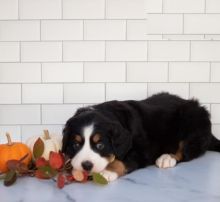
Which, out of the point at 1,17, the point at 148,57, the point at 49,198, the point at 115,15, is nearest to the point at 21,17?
the point at 1,17

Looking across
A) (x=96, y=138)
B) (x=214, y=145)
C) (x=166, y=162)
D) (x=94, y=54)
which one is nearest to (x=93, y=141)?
(x=96, y=138)

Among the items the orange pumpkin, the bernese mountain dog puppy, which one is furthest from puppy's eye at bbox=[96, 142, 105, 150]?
the orange pumpkin

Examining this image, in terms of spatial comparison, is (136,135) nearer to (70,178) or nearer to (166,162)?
(166,162)

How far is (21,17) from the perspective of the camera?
6.40ft

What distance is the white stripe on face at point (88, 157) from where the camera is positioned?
4.66ft

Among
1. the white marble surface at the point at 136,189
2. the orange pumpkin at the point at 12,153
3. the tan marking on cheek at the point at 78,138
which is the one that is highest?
the tan marking on cheek at the point at 78,138

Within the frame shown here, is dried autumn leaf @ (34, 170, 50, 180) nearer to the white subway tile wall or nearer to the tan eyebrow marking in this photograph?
the tan eyebrow marking

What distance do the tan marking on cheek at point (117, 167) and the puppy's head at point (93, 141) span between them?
21 millimetres

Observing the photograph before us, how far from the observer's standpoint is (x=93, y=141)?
57.4 inches

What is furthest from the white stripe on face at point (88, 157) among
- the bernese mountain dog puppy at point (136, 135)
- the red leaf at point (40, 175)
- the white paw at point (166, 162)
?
the white paw at point (166, 162)

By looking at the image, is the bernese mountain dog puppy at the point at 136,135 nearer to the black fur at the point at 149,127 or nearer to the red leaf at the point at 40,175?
the black fur at the point at 149,127

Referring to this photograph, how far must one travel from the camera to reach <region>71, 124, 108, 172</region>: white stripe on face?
1.42m

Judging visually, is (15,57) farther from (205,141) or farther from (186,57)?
(205,141)

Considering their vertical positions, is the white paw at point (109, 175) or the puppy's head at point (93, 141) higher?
the puppy's head at point (93, 141)
